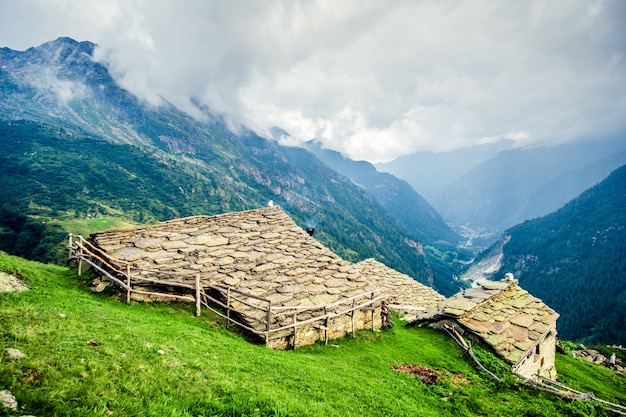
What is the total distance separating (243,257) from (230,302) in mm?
3311

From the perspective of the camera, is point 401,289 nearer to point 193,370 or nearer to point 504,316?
point 504,316

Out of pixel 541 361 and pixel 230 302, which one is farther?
pixel 541 361

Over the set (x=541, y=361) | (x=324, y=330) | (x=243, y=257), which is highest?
(x=243, y=257)

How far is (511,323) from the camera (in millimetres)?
20000

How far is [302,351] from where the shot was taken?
1427 cm

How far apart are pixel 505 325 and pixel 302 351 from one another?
44.0 ft

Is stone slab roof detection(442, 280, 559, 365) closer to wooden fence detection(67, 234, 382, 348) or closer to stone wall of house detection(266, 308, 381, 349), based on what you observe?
stone wall of house detection(266, 308, 381, 349)

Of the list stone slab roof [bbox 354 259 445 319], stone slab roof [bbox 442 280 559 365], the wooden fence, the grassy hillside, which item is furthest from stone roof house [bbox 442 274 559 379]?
the wooden fence

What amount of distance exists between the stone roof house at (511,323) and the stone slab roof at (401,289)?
5.40 metres

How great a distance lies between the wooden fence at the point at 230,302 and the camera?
14094 mm

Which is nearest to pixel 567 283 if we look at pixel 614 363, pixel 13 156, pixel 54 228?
pixel 614 363

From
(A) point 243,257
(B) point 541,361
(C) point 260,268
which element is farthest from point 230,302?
(B) point 541,361

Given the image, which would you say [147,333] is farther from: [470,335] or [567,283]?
[567,283]

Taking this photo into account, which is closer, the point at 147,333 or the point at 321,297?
the point at 147,333
